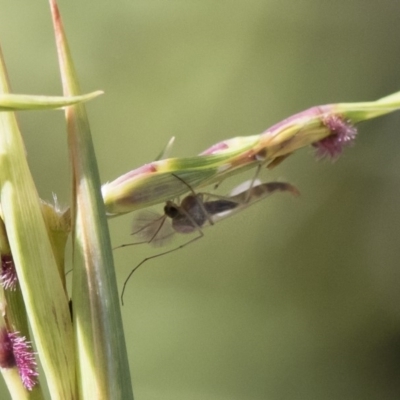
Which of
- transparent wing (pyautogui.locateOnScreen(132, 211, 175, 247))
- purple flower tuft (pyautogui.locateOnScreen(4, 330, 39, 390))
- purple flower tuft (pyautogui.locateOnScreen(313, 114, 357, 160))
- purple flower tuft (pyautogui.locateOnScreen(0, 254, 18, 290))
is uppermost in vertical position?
purple flower tuft (pyautogui.locateOnScreen(313, 114, 357, 160))

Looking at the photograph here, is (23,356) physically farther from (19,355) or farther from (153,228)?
(153,228)

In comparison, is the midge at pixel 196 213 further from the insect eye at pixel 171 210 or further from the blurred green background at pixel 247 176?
the blurred green background at pixel 247 176

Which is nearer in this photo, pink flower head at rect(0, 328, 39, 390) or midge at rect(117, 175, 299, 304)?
pink flower head at rect(0, 328, 39, 390)

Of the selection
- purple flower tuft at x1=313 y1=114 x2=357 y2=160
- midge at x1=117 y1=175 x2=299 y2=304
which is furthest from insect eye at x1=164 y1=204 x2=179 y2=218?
purple flower tuft at x1=313 y1=114 x2=357 y2=160

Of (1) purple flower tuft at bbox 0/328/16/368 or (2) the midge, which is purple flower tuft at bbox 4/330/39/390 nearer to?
(1) purple flower tuft at bbox 0/328/16/368

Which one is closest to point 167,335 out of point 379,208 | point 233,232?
point 233,232

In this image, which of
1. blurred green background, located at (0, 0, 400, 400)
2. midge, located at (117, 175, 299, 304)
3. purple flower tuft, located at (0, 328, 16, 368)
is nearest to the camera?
purple flower tuft, located at (0, 328, 16, 368)

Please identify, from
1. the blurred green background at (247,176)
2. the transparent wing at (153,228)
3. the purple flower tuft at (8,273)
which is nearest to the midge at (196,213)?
the transparent wing at (153,228)

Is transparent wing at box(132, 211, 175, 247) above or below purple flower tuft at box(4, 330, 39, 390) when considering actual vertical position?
above
